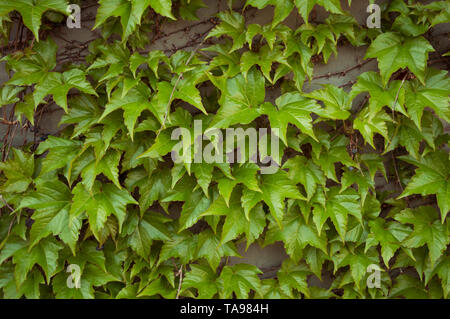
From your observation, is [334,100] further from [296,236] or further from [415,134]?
[296,236]

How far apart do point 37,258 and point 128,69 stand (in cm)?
99

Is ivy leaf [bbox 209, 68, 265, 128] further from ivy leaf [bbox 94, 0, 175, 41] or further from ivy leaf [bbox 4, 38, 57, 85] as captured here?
ivy leaf [bbox 4, 38, 57, 85]

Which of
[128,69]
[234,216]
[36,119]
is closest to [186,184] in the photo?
[234,216]

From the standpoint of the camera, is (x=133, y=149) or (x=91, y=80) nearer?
(x=133, y=149)

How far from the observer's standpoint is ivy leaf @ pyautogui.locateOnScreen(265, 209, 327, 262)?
1.77 meters

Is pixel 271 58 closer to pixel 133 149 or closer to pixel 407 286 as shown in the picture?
pixel 133 149

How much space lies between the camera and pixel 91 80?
183cm

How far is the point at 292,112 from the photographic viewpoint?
1.54m

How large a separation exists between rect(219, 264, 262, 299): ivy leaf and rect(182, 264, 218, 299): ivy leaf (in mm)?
49

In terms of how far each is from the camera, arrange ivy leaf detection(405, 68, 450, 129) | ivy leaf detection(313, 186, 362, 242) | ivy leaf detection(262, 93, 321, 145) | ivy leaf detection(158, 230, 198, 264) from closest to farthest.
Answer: ivy leaf detection(262, 93, 321, 145) → ivy leaf detection(405, 68, 450, 129) → ivy leaf detection(313, 186, 362, 242) → ivy leaf detection(158, 230, 198, 264)

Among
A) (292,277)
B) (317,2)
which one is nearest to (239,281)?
(292,277)

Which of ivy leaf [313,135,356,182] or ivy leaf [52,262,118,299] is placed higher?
ivy leaf [313,135,356,182]

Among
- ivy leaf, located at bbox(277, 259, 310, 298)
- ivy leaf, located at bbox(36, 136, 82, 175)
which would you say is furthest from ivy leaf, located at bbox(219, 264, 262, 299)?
ivy leaf, located at bbox(36, 136, 82, 175)

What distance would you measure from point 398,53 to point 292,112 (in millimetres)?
594
